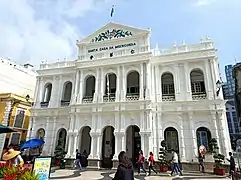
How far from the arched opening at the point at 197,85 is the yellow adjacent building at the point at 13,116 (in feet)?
57.0

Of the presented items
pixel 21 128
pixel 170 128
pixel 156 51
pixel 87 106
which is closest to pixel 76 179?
pixel 87 106

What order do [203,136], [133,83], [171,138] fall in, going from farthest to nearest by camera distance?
[133,83], [171,138], [203,136]

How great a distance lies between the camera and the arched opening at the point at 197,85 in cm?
1596

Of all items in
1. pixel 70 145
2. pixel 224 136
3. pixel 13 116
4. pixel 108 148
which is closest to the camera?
pixel 224 136

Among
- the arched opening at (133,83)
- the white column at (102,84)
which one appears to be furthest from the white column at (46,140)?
the arched opening at (133,83)

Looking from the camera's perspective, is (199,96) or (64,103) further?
(64,103)

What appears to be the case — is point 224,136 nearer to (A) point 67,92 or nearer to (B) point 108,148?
(B) point 108,148

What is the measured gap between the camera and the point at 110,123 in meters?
16.3

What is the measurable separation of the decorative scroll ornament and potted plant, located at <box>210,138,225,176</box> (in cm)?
1149

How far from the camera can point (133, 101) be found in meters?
15.9

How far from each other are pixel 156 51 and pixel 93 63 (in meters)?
5.87

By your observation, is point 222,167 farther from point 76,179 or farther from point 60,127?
point 60,127

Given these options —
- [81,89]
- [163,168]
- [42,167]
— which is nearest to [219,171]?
[163,168]

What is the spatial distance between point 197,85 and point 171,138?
5.25 meters
